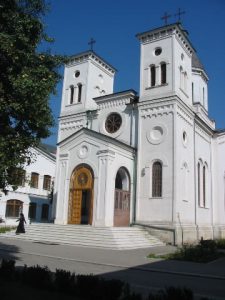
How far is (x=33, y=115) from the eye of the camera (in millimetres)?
9953

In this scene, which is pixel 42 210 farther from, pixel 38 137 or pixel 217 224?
pixel 38 137

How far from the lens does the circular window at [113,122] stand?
26.7 metres

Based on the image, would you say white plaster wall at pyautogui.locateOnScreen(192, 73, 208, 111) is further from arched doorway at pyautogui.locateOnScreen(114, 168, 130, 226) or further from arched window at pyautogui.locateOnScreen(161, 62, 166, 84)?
arched doorway at pyautogui.locateOnScreen(114, 168, 130, 226)

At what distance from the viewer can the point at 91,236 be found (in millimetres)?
19703

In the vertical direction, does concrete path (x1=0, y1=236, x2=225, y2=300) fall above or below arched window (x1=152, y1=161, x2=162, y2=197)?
below

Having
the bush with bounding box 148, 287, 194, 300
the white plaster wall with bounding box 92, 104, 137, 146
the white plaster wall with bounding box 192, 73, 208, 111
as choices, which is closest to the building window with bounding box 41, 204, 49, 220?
the white plaster wall with bounding box 92, 104, 137, 146

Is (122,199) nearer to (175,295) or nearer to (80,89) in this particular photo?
(80,89)

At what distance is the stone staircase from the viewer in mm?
18969

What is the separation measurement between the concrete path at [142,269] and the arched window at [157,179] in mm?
8208

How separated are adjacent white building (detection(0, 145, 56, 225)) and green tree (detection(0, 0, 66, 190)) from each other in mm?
22652

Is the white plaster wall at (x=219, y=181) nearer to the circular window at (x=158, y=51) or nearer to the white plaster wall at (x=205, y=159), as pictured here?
the white plaster wall at (x=205, y=159)

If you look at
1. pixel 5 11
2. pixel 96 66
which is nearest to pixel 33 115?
pixel 5 11

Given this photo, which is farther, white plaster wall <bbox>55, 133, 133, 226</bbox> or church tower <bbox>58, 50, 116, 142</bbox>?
church tower <bbox>58, 50, 116, 142</bbox>

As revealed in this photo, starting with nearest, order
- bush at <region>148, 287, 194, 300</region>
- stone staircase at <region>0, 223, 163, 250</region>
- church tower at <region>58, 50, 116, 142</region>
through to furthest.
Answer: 1. bush at <region>148, 287, 194, 300</region>
2. stone staircase at <region>0, 223, 163, 250</region>
3. church tower at <region>58, 50, 116, 142</region>
